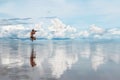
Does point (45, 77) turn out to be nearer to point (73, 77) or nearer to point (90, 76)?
point (73, 77)

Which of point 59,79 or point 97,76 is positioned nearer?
point 59,79

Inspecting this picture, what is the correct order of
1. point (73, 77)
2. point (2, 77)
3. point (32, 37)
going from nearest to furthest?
point (2, 77) → point (73, 77) → point (32, 37)

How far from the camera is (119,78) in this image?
28.7 metres

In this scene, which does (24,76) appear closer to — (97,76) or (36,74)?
(36,74)

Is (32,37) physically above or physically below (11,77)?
above

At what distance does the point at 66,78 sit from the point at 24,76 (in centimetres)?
371

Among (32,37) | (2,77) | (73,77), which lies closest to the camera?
(2,77)

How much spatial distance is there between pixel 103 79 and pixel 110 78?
3.38ft

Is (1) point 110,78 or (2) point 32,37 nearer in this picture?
(1) point 110,78

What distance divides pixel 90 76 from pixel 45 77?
4.52 m

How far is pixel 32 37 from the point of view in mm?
47594

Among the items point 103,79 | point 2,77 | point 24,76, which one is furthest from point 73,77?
point 2,77

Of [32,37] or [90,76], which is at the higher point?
[32,37]

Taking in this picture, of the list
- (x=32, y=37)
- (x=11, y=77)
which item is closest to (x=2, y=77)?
(x=11, y=77)
